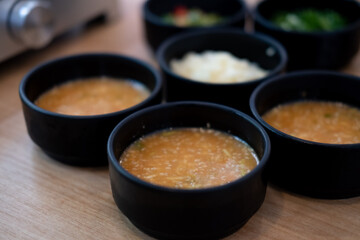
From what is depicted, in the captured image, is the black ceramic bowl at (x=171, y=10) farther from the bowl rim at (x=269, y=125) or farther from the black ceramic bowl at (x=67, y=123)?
the bowl rim at (x=269, y=125)

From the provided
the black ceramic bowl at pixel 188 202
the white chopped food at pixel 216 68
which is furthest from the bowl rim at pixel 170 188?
the white chopped food at pixel 216 68

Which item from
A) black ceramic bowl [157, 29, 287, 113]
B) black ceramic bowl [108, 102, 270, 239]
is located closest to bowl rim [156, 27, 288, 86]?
black ceramic bowl [157, 29, 287, 113]

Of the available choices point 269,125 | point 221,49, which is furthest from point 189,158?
point 221,49

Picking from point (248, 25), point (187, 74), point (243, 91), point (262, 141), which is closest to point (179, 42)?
point (187, 74)

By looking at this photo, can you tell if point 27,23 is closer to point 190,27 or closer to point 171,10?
point 190,27

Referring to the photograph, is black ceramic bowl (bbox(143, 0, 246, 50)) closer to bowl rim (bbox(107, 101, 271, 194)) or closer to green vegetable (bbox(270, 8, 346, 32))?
green vegetable (bbox(270, 8, 346, 32))

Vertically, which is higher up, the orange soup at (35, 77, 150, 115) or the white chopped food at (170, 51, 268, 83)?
the orange soup at (35, 77, 150, 115)

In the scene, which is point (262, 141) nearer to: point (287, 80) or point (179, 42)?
point (287, 80)
